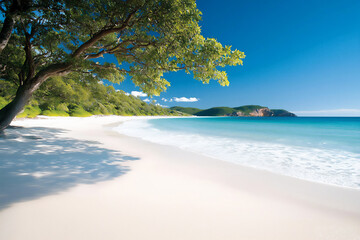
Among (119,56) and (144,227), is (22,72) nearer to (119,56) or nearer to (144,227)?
(119,56)

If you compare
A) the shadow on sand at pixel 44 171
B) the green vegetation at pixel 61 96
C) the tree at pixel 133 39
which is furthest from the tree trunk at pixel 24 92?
the green vegetation at pixel 61 96

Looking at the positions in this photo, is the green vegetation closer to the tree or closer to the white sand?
the tree

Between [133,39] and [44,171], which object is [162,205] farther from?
[133,39]

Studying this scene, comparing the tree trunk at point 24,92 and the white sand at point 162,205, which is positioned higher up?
the tree trunk at point 24,92

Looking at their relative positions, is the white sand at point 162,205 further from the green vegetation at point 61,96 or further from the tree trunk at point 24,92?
the green vegetation at point 61,96

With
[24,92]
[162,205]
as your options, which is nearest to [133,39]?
[24,92]

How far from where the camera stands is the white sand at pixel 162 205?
184 centimetres

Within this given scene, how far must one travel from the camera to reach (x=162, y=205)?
239 cm

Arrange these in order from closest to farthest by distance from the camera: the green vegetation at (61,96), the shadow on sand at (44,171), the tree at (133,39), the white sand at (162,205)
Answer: the white sand at (162,205) < the shadow on sand at (44,171) < the tree at (133,39) < the green vegetation at (61,96)

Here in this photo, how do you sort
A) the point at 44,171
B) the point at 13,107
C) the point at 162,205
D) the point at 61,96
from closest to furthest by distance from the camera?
the point at 162,205 → the point at 44,171 → the point at 13,107 → the point at 61,96

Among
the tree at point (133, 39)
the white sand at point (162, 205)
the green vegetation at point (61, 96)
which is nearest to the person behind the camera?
the white sand at point (162, 205)

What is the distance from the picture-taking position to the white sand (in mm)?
1840

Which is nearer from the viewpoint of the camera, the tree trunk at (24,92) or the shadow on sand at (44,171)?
the shadow on sand at (44,171)

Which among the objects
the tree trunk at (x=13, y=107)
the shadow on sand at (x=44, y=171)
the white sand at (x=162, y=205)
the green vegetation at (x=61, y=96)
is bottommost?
the white sand at (x=162, y=205)
